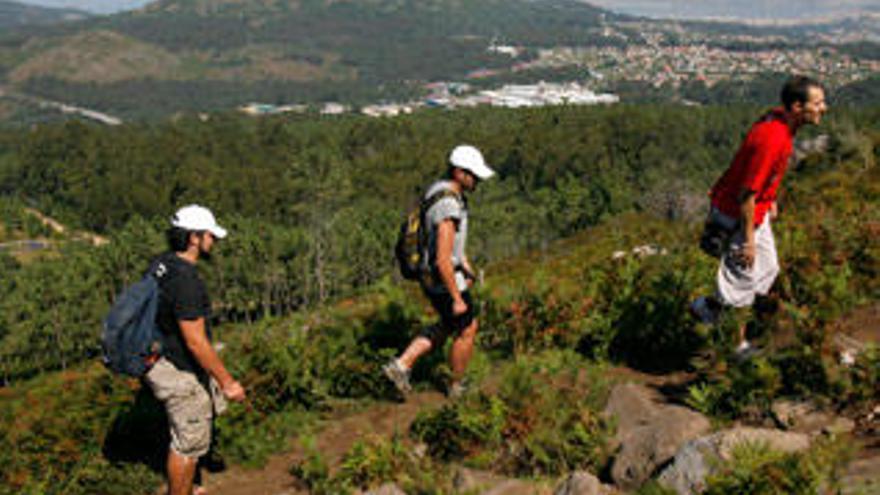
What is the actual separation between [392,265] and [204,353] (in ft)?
183

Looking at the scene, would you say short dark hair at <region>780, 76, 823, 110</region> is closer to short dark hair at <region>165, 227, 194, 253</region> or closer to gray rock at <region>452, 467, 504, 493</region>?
gray rock at <region>452, 467, 504, 493</region>

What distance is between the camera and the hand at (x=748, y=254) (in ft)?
16.1

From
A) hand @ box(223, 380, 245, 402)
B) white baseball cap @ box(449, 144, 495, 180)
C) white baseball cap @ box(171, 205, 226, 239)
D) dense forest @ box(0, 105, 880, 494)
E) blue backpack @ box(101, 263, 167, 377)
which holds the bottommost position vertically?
dense forest @ box(0, 105, 880, 494)

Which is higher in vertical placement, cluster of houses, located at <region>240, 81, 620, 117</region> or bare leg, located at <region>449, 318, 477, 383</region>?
bare leg, located at <region>449, 318, 477, 383</region>

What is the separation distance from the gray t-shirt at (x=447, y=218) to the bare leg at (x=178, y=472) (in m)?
2.05

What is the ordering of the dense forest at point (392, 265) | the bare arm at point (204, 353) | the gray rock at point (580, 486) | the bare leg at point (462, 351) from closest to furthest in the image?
the gray rock at point (580, 486) < the bare arm at point (204, 353) < the dense forest at point (392, 265) < the bare leg at point (462, 351)

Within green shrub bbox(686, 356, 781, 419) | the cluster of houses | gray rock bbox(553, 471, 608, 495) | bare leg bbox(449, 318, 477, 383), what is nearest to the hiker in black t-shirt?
bare leg bbox(449, 318, 477, 383)

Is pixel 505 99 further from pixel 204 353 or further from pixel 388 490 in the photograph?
pixel 388 490

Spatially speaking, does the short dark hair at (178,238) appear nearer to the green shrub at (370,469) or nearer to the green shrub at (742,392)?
the green shrub at (370,469)

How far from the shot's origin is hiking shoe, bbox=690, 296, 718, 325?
545cm

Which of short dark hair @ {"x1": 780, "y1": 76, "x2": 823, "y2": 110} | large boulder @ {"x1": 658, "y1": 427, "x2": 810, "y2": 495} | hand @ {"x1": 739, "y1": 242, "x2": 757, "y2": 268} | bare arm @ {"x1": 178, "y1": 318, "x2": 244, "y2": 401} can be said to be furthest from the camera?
hand @ {"x1": 739, "y1": 242, "x2": 757, "y2": 268}

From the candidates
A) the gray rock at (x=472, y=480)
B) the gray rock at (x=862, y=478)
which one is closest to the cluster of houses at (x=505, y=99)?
the gray rock at (x=472, y=480)

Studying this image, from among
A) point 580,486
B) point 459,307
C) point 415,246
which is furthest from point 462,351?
point 580,486

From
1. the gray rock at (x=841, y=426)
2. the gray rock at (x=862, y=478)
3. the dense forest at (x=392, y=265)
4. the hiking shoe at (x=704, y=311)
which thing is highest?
the hiking shoe at (x=704, y=311)
